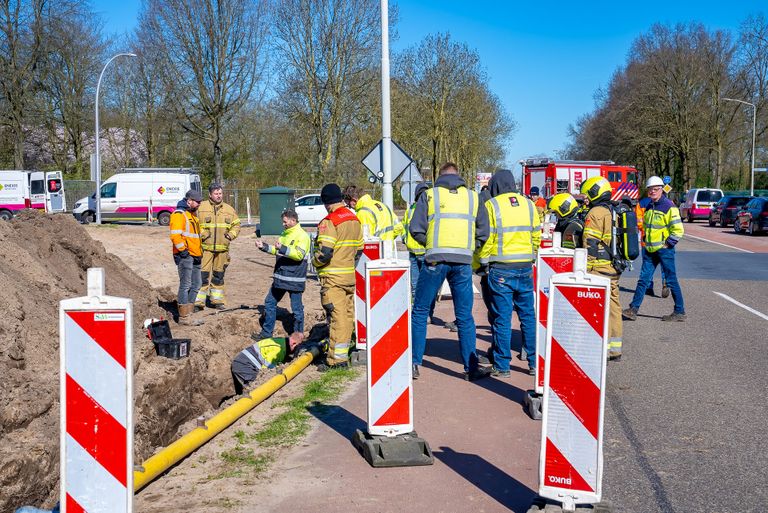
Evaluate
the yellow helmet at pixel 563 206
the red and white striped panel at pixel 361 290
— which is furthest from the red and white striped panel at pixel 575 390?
the yellow helmet at pixel 563 206

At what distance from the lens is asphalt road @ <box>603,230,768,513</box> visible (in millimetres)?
5078

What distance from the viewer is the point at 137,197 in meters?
37.5

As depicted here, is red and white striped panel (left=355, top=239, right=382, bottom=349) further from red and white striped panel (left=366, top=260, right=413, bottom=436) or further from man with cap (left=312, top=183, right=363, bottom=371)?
red and white striped panel (left=366, top=260, right=413, bottom=436)

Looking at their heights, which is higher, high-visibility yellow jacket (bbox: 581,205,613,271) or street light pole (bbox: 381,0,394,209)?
street light pole (bbox: 381,0,394,209)

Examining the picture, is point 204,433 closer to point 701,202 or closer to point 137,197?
point 137,197

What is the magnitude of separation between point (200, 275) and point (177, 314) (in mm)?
788

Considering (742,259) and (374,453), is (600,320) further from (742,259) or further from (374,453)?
(742,259)

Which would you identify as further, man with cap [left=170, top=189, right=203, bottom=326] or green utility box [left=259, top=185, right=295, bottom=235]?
green utility box [left=259, top=185, right=295, bottom=235]

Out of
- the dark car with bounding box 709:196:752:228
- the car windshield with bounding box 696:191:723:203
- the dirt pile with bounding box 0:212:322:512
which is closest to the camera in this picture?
the dirt pile with bounding box 0:212:322:512

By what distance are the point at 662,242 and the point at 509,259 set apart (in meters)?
5.24

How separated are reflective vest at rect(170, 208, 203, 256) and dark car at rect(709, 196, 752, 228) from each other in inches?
1431

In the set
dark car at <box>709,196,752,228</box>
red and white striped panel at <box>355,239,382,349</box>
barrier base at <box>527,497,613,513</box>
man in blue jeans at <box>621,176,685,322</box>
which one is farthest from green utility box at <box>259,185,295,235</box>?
barrier base at <box>527,497,613,513</box>

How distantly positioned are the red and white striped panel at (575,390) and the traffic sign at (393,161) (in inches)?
449

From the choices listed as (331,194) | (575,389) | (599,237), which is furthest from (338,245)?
(575,389)
